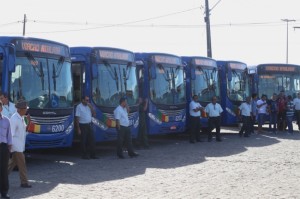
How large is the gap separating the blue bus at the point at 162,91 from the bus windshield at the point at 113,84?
1.30 m

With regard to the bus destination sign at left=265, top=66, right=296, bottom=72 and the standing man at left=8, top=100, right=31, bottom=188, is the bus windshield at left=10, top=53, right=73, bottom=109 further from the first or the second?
the bus destination sign at left=265, top=66, right=296, bottom=72

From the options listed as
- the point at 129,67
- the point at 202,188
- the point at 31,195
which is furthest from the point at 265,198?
the point at 129,67

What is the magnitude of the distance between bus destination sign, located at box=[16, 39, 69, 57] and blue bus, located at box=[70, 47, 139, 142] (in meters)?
1.23

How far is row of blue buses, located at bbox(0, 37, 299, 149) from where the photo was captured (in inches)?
531

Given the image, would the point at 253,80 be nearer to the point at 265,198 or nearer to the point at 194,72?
the point at 194,72

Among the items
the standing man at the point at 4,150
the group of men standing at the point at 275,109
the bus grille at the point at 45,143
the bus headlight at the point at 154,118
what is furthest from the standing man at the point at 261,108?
the standing man at the point at 4,150

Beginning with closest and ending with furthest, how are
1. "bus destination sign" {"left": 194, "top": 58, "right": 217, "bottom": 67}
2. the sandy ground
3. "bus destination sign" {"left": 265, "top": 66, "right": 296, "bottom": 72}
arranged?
the sandy ground, "bus destination sign" {"left": 194, "top": 58, "right": 217, "bottom": 67}, "bus destination sign" {"left": 265, "top": 66, "right": 296, "bottom": 72}

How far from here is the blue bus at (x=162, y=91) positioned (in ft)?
61.7

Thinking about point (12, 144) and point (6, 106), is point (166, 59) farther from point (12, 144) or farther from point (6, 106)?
point (12, 144)

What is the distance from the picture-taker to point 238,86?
80.2 feet

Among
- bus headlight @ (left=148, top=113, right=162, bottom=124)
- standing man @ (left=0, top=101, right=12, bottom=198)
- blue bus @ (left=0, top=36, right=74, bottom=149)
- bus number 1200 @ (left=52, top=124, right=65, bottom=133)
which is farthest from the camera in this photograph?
bus headlight @ (left=148, top=113, right=162, bottom=124)

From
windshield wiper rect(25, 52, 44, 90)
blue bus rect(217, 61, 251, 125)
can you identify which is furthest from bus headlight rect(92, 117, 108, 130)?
blue bus rect(217, 61, 251, 125)

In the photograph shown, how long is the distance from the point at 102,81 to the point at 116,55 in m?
1.09

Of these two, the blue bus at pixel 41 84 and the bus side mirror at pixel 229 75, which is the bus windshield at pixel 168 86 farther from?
the blue bus at pixel 41 84
